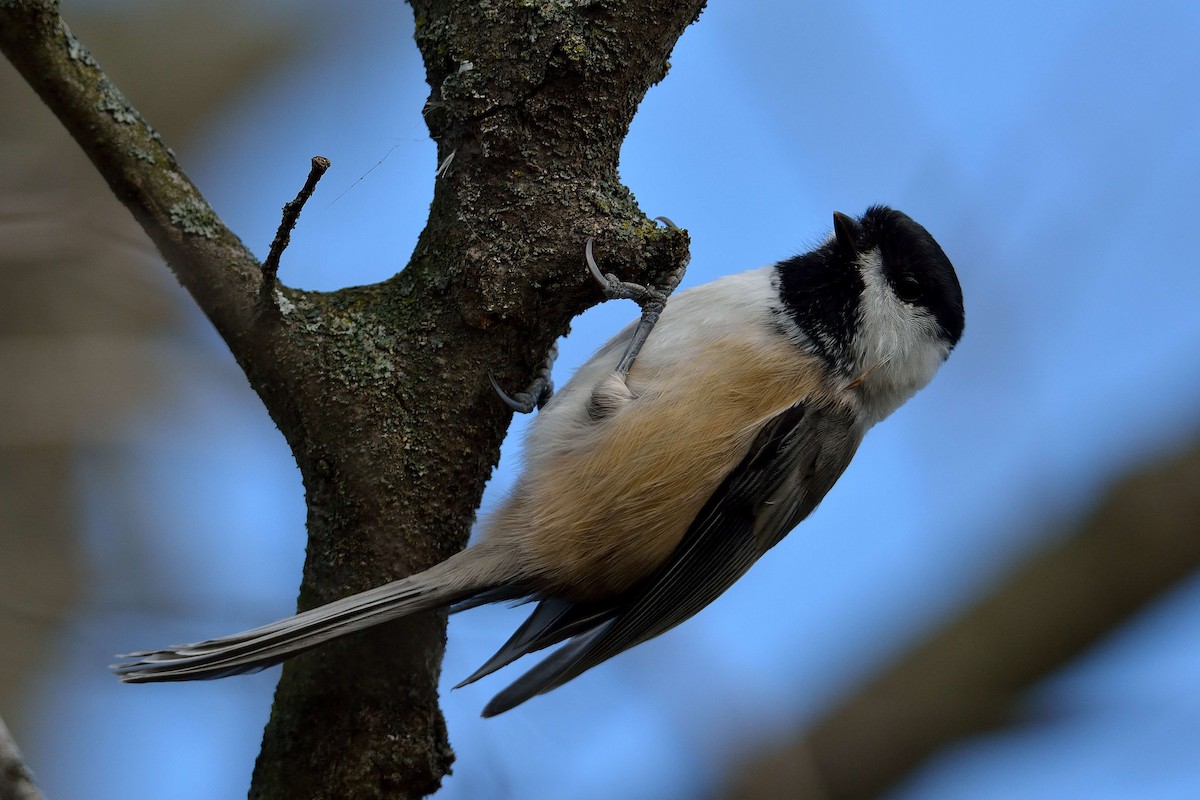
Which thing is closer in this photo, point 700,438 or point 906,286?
point 700,438

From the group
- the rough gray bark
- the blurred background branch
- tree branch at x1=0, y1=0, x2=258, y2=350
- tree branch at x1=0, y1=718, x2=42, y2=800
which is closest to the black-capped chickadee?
the rough gray bark

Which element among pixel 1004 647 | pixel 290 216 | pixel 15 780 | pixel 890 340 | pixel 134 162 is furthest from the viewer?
pixel 890 340

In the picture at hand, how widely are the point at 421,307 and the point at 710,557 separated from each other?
88cm

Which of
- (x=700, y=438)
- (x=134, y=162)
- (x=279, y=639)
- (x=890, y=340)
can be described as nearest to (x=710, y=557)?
(x=700, y=438)

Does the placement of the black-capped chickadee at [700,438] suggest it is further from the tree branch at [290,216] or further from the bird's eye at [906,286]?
the tree branch at [290,216]

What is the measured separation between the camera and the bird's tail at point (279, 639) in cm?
166

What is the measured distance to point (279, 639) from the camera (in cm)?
168

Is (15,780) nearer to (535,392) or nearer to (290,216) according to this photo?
(290,216)

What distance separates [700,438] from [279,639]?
1.00 metres

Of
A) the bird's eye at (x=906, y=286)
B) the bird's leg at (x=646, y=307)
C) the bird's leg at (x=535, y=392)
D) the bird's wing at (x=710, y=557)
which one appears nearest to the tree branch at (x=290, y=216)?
the bird's leg at (x=535, y=392)

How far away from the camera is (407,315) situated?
1873mm

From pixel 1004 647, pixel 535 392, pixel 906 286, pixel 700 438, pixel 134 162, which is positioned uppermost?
pixel 134 162

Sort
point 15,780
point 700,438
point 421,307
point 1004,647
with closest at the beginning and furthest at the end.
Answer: point 15,780 < point 421,307 < point 1004,647 < point 700,438

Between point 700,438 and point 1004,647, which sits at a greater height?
point 700,438
